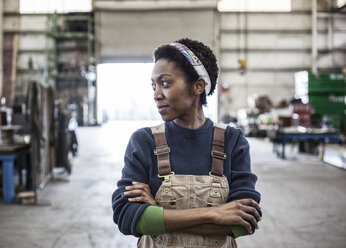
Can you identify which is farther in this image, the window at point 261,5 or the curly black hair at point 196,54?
the window at point 261,5

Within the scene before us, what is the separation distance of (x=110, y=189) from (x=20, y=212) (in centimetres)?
129

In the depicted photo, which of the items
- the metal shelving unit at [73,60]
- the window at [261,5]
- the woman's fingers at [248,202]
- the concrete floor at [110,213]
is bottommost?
the concrete floor at [110,213]

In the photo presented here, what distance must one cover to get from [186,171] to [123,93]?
17.4m

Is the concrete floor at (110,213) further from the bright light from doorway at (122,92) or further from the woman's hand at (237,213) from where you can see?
the bright light from doorway at (122,92)

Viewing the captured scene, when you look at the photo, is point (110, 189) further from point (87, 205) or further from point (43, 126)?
point (43, 126)

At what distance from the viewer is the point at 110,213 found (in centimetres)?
349

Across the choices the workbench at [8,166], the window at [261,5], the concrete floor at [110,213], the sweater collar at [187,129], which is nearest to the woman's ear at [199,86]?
the sweater collar at [187,129]

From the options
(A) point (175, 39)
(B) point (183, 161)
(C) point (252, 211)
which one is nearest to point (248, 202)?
(C) point (252, 211)

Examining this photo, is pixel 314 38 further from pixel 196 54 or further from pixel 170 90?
pixel 170 90

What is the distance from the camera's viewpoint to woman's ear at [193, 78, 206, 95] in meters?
1.21

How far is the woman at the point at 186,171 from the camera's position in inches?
43.8

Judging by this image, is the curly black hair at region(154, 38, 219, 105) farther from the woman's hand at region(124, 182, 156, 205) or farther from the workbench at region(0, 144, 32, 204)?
the workbench at region(0, 144, 32, 204)

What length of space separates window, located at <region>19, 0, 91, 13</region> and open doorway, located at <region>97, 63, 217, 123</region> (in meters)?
3.01

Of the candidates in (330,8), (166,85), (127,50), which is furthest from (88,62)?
(166,85)
